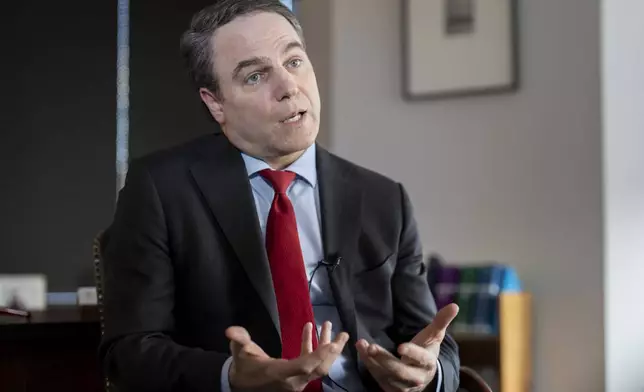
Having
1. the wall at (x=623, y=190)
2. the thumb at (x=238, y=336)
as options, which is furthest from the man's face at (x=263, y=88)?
the wall at (x=623, y=190)

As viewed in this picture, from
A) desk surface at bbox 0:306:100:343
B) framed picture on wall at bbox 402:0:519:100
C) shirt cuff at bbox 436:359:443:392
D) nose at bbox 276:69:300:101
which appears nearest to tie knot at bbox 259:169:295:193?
nose at bbox 276:69:300:101

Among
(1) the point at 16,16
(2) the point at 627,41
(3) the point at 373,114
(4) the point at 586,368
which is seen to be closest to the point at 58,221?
(1) the point at 16,16

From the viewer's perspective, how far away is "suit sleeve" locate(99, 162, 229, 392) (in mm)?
1028

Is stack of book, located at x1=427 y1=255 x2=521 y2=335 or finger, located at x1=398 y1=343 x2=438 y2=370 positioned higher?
finger, located at x1=398 y1=343 x2=438 y2=370

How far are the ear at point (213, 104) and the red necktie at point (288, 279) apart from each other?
0.15 metres

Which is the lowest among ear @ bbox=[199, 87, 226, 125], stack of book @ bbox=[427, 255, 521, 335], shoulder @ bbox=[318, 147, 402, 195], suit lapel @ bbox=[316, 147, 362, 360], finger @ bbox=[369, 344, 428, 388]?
stack of book @ bbox=[427, 255, 521, 335]

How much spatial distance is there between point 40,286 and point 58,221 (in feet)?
0.94

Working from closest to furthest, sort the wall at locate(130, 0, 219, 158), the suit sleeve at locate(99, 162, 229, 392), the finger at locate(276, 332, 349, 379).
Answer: the finger at locate(276, 332, 349, 379)
the suit sleeve at locate(99, 162, 229, 392)
the wall at locate(130, 0, 219, 158)

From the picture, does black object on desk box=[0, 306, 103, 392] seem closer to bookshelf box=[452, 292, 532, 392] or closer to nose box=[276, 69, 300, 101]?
nose box=[276, 69, 300, 101]

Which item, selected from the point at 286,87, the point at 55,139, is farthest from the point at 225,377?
the point at 55,139

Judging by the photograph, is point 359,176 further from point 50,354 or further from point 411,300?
point 50,354

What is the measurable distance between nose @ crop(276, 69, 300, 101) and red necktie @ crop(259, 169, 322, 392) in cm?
15

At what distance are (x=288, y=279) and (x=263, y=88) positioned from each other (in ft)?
Result: 0.85

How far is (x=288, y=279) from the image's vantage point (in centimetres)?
108
